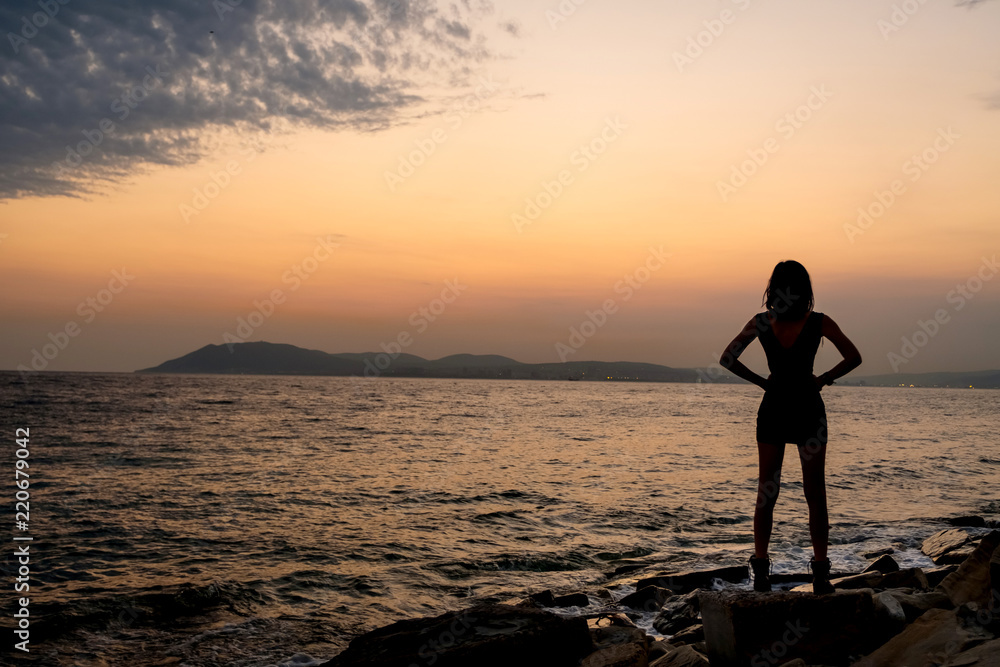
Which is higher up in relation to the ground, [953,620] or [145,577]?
[953,620]

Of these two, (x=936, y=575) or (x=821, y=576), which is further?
(x=936, y=575)

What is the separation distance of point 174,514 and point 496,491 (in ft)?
28.1

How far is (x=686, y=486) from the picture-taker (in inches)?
810

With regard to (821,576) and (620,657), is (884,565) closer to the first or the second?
(821,576)

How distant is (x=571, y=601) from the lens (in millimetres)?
9117

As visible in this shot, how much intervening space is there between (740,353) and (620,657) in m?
2.64

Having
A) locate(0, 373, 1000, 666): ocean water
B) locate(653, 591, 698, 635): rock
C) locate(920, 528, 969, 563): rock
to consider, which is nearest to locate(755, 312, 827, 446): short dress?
locate(653, 591, 698, 635): rock

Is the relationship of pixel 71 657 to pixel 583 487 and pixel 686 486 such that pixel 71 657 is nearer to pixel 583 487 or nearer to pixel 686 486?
pixel 583 487

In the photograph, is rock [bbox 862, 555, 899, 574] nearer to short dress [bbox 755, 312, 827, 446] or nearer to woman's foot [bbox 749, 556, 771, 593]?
woman's foot [bbox 749, 556, 771, 593]

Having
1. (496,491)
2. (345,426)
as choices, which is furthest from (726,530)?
(345,426)

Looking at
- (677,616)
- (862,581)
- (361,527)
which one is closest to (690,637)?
(677,616)

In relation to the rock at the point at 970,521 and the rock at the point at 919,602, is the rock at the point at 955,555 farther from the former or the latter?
the rock at the point at 919,602

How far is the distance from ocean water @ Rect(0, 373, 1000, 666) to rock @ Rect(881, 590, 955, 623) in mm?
4248

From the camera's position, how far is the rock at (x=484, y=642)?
5.65m
